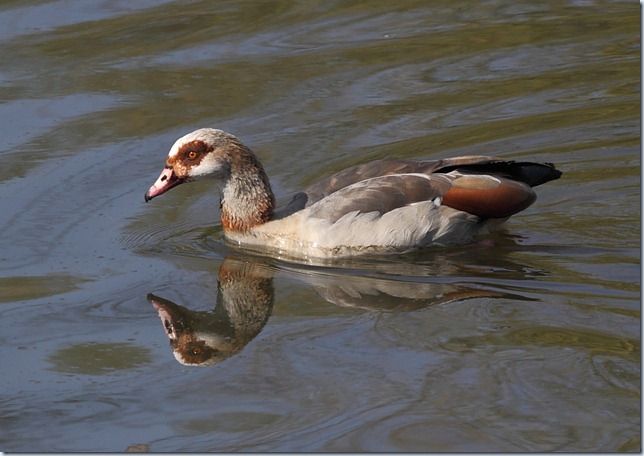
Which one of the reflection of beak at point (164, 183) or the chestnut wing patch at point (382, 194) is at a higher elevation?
the reflection of beak at point (164, 183)

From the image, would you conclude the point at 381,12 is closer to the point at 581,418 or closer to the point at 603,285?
the point at 603,285

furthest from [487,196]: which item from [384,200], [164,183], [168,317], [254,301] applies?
[168,317]

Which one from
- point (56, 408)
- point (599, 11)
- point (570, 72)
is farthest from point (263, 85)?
point (56, 408)

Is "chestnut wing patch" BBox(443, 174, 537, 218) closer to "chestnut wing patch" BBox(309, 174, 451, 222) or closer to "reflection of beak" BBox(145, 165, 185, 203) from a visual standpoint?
"chestnut wing patch" BBox(309, 174, 451, 222)

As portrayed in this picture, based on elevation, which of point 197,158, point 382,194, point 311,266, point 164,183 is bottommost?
point 311,266

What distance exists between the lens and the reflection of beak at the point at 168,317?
28.1 feet

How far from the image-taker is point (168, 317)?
8.84 m

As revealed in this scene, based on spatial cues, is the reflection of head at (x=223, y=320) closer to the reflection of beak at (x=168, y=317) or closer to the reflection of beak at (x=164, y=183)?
the reflection of beak at (x=168, y=317)

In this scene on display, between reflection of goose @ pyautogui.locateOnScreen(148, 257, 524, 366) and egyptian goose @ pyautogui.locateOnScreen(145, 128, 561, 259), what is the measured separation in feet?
1.22

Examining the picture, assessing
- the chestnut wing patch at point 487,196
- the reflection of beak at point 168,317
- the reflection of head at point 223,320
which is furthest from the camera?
the chestnut wing patch at point 487,196

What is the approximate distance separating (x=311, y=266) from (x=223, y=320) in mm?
1237

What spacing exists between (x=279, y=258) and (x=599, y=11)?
22.2ft

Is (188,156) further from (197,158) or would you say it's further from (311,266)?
(311,266)

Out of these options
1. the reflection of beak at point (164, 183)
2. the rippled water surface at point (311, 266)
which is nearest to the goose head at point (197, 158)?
the reflection of beak at point (164, 183)
